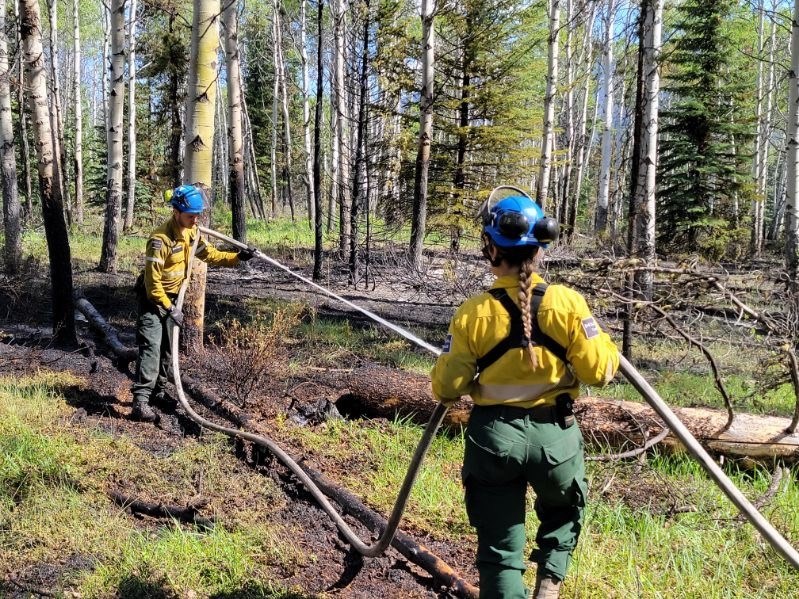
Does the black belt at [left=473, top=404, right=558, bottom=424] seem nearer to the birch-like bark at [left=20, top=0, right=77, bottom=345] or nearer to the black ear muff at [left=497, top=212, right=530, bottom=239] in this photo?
the black ear muff at [left=497, top=212, right=530, bottom=239]

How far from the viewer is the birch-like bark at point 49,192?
7215 mm

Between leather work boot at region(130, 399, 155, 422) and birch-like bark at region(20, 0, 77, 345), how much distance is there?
2.38 meters

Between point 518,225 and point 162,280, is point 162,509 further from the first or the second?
point 518,225

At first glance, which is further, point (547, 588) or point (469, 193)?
point (469, 193)

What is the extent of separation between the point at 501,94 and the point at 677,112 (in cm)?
665

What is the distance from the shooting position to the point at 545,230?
7.72 ft

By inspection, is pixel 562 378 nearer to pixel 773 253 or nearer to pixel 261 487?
pixel 261 487

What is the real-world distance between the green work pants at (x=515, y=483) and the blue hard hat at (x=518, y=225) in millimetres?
692

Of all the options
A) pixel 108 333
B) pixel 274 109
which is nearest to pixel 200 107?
pixel 108 333

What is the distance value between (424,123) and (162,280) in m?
7.94

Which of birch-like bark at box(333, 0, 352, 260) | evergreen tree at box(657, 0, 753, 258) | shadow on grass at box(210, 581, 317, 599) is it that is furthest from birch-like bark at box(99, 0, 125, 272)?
evergreen tree at box(657, 0, 753, 258)

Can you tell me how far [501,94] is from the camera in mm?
15516

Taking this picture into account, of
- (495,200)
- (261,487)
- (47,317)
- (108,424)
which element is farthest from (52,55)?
(495,200)

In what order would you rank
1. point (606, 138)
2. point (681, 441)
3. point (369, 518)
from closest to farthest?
point (681, 441), point (369, 518), point (606, 138)
